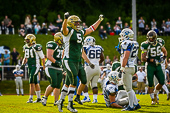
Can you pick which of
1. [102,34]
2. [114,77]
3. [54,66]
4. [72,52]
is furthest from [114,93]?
[102,34]

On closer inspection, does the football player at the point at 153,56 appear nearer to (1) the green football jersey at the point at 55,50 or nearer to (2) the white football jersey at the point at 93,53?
(2) the white football jersey at the point at 93,53

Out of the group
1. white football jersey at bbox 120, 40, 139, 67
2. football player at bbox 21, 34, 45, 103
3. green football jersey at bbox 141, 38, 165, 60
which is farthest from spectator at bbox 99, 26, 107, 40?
white football jersey at bbox 120, 40, 139, 67

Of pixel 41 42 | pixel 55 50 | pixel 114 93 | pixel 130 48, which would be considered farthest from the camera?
pixel 41 42

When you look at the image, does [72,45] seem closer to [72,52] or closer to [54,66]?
[72,52]

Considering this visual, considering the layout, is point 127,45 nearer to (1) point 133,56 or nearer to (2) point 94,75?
(1) point 133,56

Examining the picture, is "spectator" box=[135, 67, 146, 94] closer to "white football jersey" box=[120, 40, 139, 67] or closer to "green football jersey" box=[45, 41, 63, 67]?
"green football jersey" box=[45, 41, 63, 67]

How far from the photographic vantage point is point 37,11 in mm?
37781

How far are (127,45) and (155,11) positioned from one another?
31469 mm

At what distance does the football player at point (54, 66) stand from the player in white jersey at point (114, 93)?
68.0 inches

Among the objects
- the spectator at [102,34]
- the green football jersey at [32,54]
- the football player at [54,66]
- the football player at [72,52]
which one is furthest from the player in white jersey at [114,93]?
the spectator at [102,34]

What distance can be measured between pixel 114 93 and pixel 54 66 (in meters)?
2.23

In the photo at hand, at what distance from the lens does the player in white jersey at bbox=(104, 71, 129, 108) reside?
388 inches

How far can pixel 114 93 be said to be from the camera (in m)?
9.87

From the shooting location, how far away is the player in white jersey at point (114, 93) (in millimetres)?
9859
